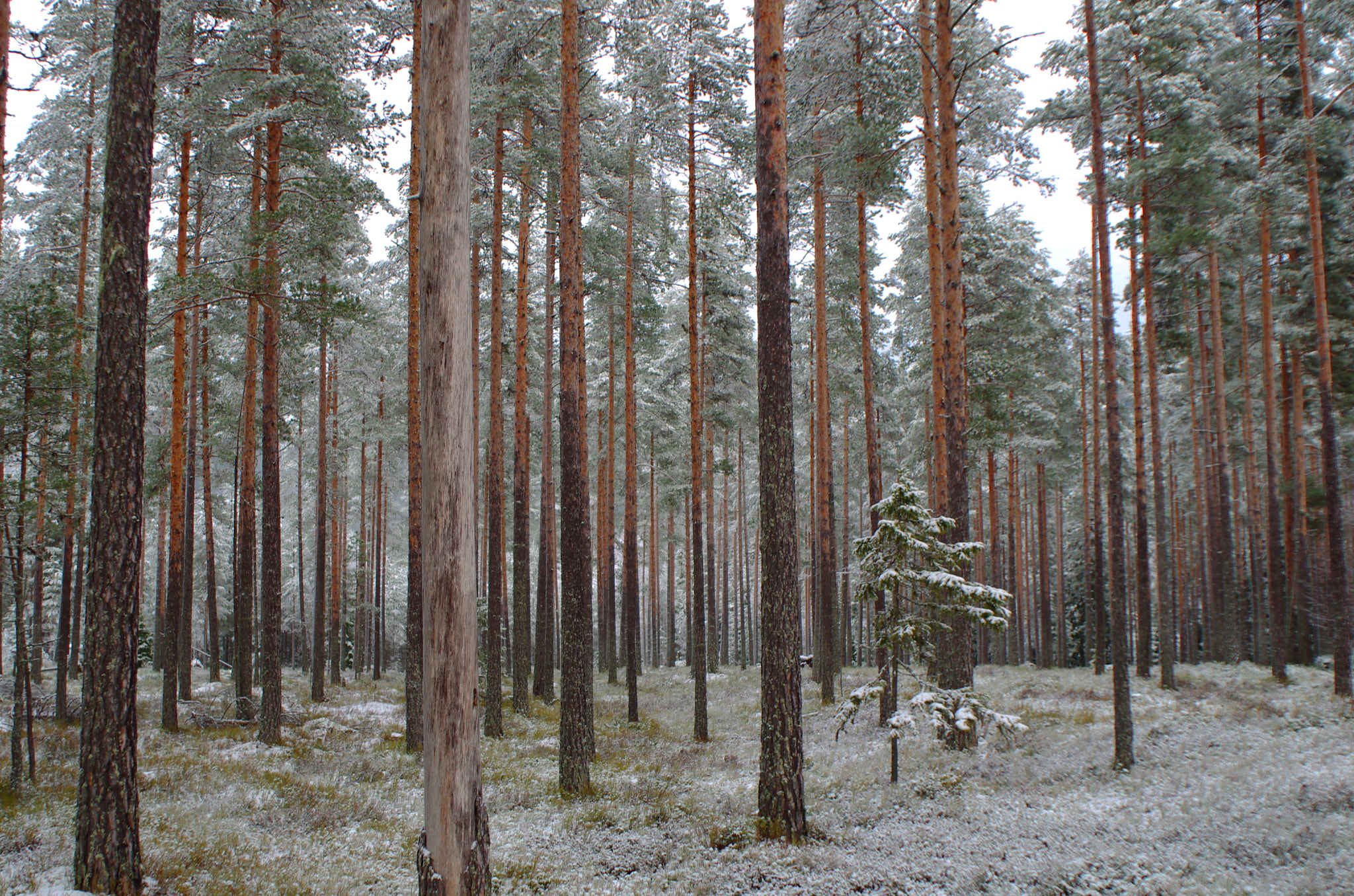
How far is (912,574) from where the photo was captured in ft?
28.7

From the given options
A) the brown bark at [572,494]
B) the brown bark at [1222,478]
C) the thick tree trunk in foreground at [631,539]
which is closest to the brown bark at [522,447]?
the thick tree trunk in foreground at [631,539]

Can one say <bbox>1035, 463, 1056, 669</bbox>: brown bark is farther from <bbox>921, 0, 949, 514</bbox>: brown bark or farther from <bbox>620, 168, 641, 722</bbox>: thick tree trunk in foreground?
<bbox>620, 168, 641, 722</bbox>: thick tree trunk in foreground

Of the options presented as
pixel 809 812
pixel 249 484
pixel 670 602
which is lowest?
pixel 670 602

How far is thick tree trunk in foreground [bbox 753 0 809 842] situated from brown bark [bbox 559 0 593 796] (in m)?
3.19

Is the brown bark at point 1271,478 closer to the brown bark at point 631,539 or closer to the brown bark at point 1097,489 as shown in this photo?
the brown bark at point 1097,489

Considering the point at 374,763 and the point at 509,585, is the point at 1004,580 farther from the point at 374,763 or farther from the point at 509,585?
the point at 509,585

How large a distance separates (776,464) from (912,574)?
259 cm

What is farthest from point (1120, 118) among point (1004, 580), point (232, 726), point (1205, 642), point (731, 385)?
point (232, 726)

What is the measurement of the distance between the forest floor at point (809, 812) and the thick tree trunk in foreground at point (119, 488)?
1.80 ft

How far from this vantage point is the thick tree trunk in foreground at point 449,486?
15.2 feet

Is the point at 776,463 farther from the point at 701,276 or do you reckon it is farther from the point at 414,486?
the point at 701,276

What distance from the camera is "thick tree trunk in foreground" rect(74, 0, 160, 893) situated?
18.6ft

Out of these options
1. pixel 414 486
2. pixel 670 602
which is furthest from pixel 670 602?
pixel 414 486

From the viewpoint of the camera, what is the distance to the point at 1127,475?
99.3 ft
